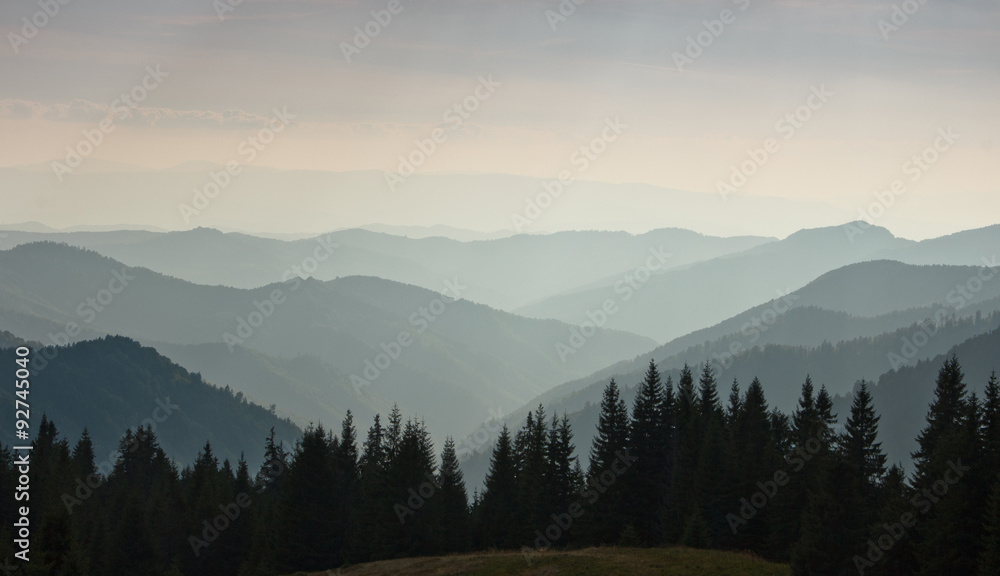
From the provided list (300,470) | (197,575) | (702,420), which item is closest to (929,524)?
(702,420)

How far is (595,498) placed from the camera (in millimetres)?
66000

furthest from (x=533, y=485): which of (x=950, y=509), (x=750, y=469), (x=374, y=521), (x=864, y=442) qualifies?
(x=950, y=509)

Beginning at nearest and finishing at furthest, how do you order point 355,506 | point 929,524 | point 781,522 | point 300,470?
point 929,524 < point 781,522 < point 300,470 < point 355,506

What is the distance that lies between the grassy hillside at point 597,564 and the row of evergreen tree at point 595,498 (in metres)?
3.71

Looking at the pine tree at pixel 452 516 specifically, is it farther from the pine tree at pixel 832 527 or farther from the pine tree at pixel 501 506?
the pine tree at pixel 832 527

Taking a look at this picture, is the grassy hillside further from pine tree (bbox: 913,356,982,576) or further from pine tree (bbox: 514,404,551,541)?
pine tree (bbox: 514,404,551,541)

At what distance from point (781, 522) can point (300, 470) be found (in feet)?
122

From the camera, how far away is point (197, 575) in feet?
234

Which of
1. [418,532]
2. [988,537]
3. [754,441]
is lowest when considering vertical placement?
[988,537]

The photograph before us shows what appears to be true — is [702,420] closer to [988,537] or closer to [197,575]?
[988,537]

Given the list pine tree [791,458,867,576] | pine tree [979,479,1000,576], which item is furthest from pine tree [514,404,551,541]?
pine tree [979,479,1000,576]

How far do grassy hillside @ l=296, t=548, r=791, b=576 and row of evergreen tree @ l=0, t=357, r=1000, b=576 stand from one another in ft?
12.2

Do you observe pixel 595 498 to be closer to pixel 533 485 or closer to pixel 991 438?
pixel 533 485

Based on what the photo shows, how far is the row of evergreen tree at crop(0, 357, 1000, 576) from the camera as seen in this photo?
46125 millimetres
